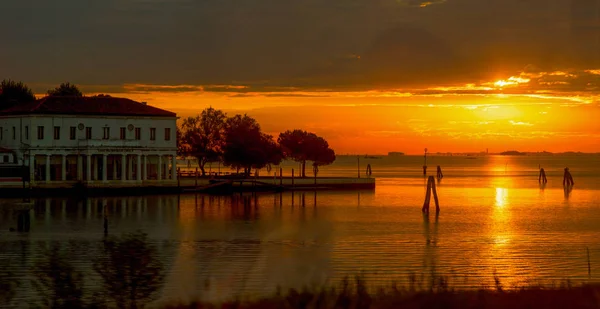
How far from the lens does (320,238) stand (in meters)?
56.1

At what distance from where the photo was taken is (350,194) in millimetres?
112000

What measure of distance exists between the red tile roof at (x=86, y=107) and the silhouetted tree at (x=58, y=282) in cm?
5778

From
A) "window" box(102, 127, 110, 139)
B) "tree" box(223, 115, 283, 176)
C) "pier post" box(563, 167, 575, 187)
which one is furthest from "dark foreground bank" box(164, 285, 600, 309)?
"pier post" box(563, 167, 575, 187)

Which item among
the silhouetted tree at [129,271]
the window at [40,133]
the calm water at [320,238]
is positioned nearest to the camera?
the silhouetted tree at [129,271]

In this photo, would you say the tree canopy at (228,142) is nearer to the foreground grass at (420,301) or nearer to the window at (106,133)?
the window at (106,133)

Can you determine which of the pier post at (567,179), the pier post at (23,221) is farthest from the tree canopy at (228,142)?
the pier post at (23,221)

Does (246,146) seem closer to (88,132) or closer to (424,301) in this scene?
(88,132)

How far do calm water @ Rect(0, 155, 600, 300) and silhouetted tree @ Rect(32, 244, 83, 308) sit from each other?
0.74m

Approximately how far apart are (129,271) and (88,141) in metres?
67.3

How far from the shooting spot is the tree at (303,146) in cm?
14912

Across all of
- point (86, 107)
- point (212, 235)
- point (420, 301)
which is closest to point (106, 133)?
point (86, 107)

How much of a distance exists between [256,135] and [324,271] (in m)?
92.2

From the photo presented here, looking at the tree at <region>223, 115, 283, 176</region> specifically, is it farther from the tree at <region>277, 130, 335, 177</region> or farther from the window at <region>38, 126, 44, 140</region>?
the window at <region>38, 126, 44, 140</region>

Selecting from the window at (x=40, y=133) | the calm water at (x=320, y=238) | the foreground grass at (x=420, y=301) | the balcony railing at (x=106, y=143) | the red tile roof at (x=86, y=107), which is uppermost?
the red tile roof at (x=86, y=107)
